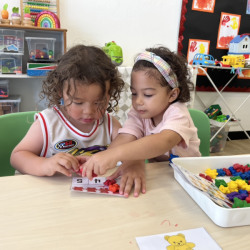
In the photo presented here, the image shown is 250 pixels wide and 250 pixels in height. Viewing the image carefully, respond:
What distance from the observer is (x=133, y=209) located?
1.58 feet

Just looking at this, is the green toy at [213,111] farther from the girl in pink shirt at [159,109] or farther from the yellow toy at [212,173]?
the yellow toy at [212,173]

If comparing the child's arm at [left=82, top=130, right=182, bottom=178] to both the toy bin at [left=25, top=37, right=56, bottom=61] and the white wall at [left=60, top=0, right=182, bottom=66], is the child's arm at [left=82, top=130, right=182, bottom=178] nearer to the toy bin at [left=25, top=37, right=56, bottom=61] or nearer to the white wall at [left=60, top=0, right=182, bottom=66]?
the toy bin at [left=25, top=37, right=56, bottom=61]

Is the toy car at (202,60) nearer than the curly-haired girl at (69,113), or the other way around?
the curly-haired girl at (69,113)

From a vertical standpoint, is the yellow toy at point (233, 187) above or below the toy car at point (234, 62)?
below

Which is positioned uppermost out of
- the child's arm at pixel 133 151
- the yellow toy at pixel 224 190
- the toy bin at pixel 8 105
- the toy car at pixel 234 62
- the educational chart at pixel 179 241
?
the toy car at pixel 234 62

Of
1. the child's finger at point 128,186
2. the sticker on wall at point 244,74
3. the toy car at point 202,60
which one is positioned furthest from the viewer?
the sticker on wall at point 244,74

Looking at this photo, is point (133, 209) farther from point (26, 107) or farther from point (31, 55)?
point (26, 107)

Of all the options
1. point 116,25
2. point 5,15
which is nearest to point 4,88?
point 5,15

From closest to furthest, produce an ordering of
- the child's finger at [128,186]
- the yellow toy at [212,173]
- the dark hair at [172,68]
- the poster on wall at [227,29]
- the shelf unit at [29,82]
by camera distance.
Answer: the child's finger at [128,186] < the yellow toy at [212,173] < the dark hair at [172,68] < the shelf unit at [29,82] < the poster on wall at [227,29]

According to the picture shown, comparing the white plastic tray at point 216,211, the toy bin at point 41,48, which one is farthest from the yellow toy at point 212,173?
the toy bin at point 41,48

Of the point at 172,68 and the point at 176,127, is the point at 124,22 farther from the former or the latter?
the point at 176,127

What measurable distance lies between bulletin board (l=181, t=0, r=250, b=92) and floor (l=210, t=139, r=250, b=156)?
66cm

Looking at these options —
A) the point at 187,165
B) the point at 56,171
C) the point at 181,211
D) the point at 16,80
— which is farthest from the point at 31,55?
the point at 181,211

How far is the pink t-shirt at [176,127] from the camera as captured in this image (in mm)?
702
